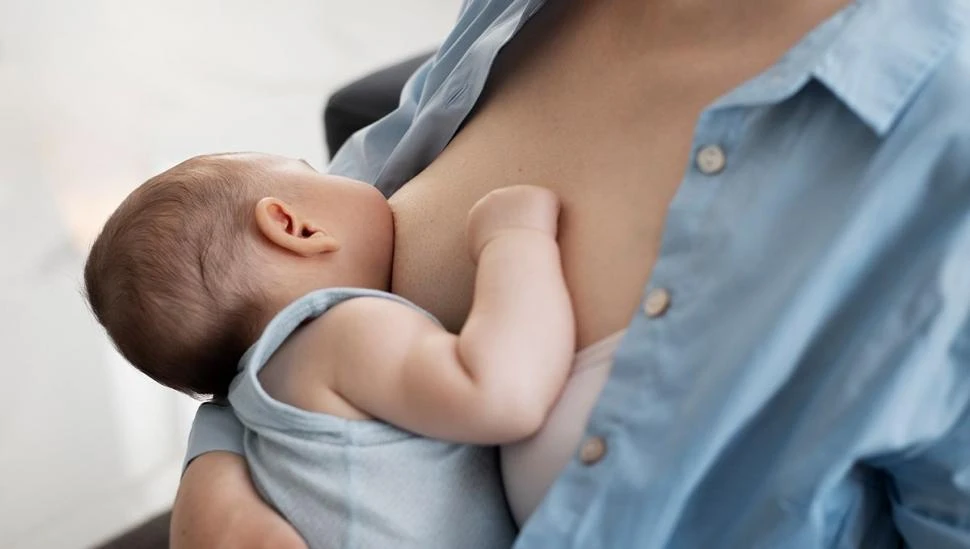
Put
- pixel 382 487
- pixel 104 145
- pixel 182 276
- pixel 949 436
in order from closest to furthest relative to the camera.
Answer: pixel 949 436, pixel 382 487, pixel 182 276, pixel 104 145

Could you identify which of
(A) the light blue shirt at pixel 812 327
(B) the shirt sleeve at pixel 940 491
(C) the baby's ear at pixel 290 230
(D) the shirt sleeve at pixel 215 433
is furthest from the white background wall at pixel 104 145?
(B) the shirt sleeve at pixel 940 491

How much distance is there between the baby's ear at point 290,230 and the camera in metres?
0.88

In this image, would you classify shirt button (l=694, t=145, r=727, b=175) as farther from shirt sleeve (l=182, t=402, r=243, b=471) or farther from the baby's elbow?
shirt sleeve (l=182, t=402, r=243, b=471)

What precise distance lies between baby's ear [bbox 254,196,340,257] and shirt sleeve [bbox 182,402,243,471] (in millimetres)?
167

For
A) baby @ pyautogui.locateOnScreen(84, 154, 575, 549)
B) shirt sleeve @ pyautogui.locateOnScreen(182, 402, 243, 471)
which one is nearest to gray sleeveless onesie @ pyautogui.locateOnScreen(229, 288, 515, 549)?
baby @ pyautogui.locateOnScreen(84, 154, 575, 549)

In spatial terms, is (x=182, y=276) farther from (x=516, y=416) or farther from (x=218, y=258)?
(x=516, y=416)

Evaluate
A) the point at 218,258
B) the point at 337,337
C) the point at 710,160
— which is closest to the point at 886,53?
the point at 710,160

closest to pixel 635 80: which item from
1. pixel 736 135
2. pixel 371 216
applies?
pixel 736 135

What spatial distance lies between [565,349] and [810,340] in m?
0.16

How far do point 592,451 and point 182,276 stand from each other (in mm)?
397

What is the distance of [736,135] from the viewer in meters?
0.69

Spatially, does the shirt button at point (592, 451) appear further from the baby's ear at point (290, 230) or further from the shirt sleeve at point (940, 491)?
the baby's ear at point (290, 230)

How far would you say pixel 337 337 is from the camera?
783mm

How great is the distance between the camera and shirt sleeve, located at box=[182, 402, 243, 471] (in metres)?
0.89
